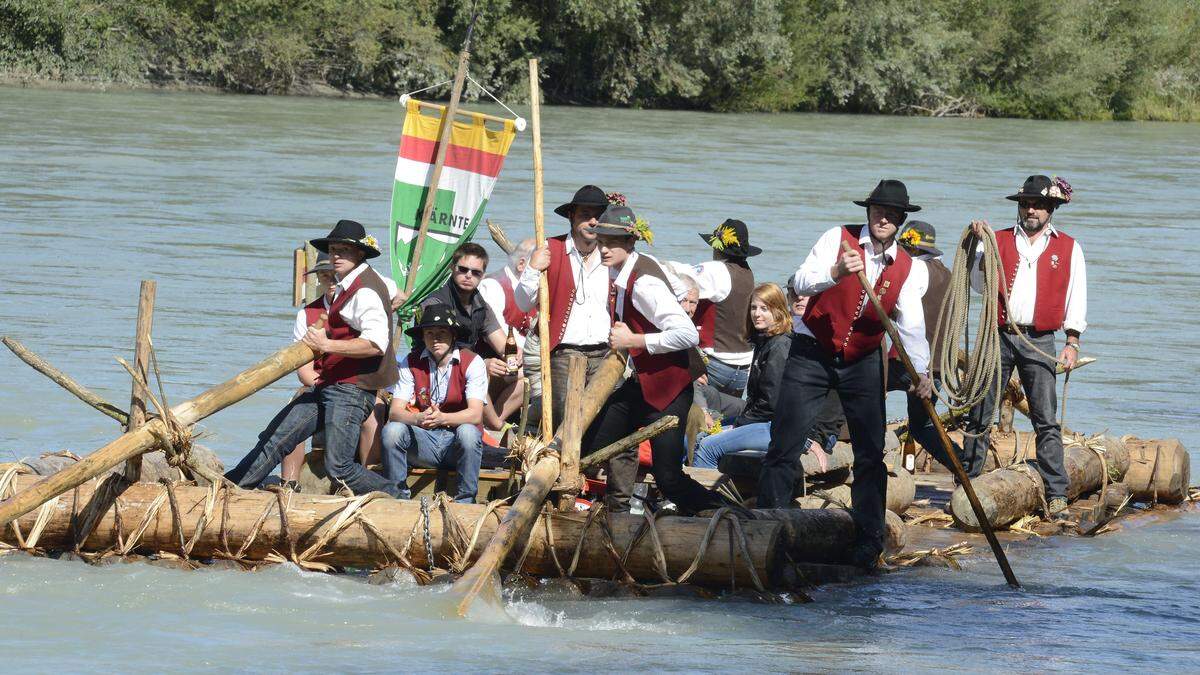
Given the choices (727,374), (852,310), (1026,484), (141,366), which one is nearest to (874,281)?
(852,310)

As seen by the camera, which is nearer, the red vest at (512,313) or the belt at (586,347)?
the belt at (586,347)

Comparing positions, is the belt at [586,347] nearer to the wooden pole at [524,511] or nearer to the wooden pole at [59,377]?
the wooden pole at [524,511]

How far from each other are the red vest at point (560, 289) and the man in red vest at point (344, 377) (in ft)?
2.71

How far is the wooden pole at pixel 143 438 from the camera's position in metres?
7.29

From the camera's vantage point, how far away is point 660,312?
8.05 meters

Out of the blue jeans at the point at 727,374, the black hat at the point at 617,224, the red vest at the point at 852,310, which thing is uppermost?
the black hat at the point at 617,224

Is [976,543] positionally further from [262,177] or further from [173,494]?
[262,177]

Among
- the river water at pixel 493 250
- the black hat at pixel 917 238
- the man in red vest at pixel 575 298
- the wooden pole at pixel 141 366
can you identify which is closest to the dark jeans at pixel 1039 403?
the river water at pixel 493 250

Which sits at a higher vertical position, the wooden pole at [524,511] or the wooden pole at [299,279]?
the wooden pole at [299,279]

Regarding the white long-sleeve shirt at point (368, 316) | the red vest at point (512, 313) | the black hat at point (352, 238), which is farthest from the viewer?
the red vest at point (512, 313)

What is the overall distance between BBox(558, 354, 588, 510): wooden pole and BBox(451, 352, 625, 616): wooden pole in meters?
0.02

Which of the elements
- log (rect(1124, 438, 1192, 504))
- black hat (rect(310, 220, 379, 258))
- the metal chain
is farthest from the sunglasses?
log (rect(1124, 438, 1192, 504))

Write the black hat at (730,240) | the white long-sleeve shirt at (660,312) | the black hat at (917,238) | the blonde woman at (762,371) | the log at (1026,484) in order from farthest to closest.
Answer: the black hat at (917,238) < the black hat at (730,240) < the log at (1026,484) < the blonde woman at (762,371) < the white long-sleeve shirt at (660,312)

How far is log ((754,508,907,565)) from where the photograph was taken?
8.03 m
